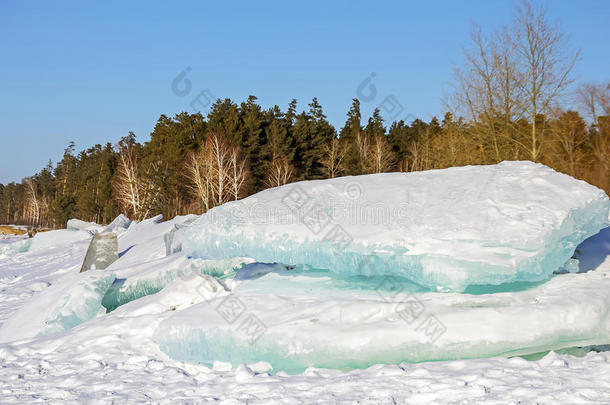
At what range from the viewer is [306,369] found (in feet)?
16.4

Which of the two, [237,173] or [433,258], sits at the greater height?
[237,173]

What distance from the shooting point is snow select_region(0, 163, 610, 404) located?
169 inches

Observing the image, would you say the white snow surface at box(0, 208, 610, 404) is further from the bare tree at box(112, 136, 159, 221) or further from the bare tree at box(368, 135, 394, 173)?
the bare tree at box(368, 135, 394, 173)

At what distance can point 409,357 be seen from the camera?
494 cm

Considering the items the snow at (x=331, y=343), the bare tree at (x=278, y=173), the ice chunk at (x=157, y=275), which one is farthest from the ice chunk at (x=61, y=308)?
the bare tree at (x=278, y=173)

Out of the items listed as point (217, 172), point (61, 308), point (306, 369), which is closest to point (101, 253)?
point (61, 308)

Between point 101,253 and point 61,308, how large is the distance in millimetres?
4167

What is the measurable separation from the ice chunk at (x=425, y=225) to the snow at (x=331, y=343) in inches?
4.8

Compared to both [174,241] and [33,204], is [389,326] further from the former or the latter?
[33,204]

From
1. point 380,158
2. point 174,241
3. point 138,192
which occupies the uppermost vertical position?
point 380,158

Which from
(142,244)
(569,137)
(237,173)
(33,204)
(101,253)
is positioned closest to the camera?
(101,253)

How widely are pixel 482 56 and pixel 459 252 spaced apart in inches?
599

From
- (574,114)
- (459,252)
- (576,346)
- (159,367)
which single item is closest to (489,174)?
(459,252)

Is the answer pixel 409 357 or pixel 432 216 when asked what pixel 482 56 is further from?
pixel 409 357
